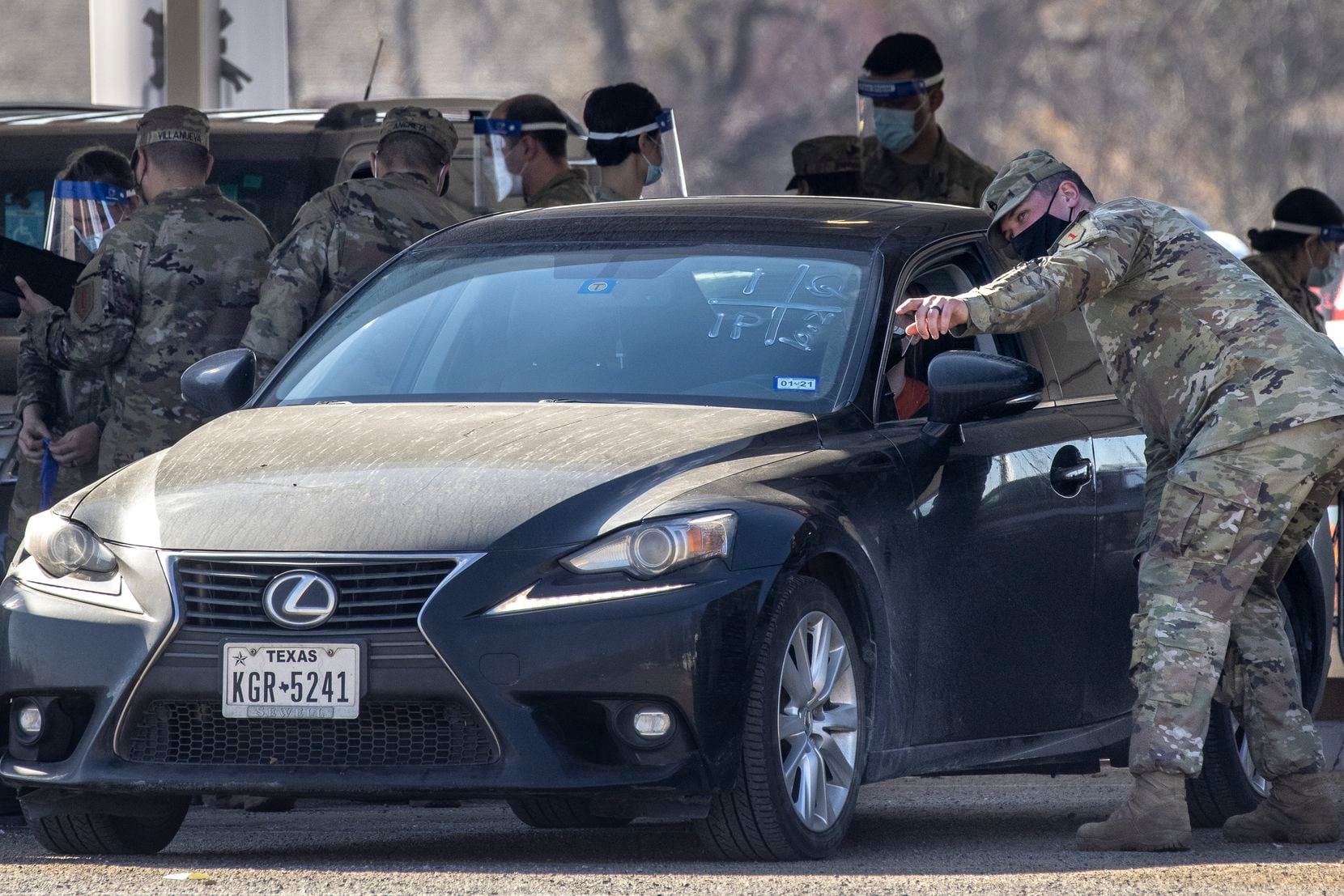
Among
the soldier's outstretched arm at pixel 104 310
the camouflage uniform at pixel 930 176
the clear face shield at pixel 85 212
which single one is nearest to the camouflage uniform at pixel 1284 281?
the camouflage uniform at pixel 930 176

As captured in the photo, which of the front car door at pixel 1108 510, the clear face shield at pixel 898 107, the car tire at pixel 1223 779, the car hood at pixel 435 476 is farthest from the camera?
the clear face shield at pixel 898 107

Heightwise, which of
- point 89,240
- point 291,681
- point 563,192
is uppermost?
point 563,192

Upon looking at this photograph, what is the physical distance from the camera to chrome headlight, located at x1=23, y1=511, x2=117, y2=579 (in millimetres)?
5789

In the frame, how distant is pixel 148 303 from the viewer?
8.29 meters

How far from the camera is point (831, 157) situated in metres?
11.4

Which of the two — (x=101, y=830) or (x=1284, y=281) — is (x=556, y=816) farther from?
(x=1284, y=281)

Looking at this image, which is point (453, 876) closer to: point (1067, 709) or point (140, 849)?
point (140, 849)

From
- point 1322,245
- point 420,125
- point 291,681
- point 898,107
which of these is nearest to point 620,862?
point 291,681

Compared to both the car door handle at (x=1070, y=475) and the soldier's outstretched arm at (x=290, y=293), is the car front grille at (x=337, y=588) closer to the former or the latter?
the car door handle at (x=1070, y=475)

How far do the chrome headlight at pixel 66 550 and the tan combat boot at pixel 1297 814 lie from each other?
2.97m

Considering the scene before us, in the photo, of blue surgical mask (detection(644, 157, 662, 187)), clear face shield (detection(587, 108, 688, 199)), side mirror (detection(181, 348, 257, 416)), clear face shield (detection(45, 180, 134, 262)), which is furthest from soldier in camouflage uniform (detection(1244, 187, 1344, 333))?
side mirror (detection(181, 348, 257, 416))

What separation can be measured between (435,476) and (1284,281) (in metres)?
6.73

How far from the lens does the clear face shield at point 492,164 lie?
33.6ft

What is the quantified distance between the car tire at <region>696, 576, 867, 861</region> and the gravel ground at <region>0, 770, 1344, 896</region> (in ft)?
0.20
